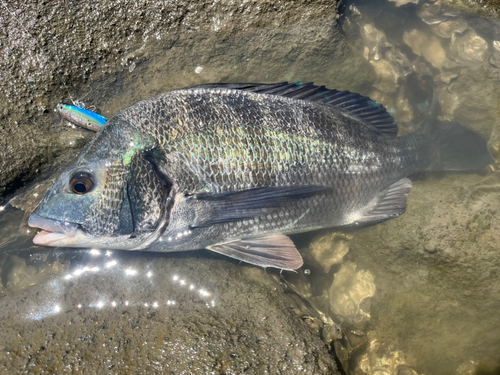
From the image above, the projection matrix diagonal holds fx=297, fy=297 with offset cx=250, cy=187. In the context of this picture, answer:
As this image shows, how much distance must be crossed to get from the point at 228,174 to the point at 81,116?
1.50 metres

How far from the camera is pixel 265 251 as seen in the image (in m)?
2.60

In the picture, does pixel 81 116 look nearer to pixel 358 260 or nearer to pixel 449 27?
pixel 358 260

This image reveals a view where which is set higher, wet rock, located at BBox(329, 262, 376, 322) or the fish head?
the fish head

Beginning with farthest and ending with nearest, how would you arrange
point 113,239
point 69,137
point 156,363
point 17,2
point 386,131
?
point 386,131 → point 69,137 → point 17,2 → point 113,239 → point 156,363

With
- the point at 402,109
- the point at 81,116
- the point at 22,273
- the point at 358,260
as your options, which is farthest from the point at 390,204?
the point at 22,273

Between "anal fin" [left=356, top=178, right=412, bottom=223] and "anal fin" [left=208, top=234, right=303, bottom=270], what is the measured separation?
859mm

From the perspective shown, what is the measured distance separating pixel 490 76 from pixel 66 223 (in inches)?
186

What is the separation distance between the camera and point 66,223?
2041 millimetres

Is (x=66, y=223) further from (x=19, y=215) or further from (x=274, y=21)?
(x=274, y=21)

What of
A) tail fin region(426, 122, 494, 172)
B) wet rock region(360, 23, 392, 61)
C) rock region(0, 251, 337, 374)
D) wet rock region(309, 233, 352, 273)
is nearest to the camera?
rock region(0, 251, 337, 374)

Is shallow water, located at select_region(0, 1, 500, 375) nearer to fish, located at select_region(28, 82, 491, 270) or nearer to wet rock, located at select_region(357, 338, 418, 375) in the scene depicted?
wet rock, located at select_region(357, 338, 418, 375)

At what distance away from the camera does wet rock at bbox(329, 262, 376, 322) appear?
3127 mm

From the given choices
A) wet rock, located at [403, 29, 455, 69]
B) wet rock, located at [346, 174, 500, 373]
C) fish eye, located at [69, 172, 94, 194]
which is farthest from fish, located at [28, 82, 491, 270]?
wet rock, located at [403, 29, 455, 69]

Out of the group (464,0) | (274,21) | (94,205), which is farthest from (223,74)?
(464,0)
